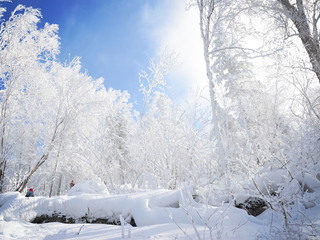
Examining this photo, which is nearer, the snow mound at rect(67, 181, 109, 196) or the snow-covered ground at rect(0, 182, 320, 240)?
the snow-covered ground at rect(0, 182, 320, 240)

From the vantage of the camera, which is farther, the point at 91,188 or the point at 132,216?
the point at 91,188

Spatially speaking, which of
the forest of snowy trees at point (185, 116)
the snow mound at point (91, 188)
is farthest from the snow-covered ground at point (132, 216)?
the snow mound at point (91, 188)

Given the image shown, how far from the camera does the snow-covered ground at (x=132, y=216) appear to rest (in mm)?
3539

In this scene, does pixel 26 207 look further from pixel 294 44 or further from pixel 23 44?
pixel 294 44

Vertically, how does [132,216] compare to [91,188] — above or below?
below

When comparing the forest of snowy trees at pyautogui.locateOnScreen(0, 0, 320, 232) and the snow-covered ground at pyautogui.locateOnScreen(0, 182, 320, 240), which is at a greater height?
the forest of snowy trees at pyautogui.locateOnScreen(0, 0, 320, 232)

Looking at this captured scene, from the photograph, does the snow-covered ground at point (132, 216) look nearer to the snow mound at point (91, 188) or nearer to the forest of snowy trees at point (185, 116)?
the forest of snowy trees at point (185, 116)

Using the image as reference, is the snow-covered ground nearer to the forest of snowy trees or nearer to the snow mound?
the forest of snowy trees

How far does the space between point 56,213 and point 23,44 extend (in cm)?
794

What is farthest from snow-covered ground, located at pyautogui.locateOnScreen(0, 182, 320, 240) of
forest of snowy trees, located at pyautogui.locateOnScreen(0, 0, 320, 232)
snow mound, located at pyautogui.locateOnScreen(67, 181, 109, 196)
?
snow mound, located at pyautogui.locateOnScreen(67, 181, 109, 196)

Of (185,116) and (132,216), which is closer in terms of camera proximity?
(132,216)

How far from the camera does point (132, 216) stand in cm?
496

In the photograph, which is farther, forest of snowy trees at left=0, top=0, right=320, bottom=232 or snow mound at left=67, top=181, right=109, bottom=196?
snow mound at left=67, top=181, right=109, bottom=196

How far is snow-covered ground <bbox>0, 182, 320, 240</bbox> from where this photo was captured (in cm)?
354
